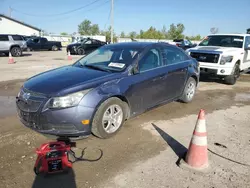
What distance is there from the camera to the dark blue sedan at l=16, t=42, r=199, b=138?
3383 mm

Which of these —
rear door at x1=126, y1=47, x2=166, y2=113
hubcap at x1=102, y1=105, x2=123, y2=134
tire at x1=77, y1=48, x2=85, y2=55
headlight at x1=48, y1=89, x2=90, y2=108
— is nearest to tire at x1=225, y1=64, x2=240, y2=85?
rear door at x1=126, y1=47, x2=166, y2=113

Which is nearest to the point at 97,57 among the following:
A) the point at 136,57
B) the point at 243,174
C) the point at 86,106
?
the point at 136,57

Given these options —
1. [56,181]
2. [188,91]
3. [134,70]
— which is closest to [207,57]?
[188,91]

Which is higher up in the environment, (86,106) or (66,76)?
(66,76)

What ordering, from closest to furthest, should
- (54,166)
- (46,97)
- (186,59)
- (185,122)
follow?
(54,166), (46,97), (185,122), (186,59)

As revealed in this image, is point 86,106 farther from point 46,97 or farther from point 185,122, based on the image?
point 185,122

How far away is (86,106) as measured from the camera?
3428 millimetres

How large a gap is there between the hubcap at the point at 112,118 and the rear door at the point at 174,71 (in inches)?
53.8

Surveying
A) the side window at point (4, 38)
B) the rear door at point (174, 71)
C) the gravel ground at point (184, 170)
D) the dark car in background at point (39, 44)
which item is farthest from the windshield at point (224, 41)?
the dark car in background at point (39, 44)

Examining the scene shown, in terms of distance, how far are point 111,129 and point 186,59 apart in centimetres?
287

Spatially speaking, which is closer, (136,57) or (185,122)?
Answer: (136,57)

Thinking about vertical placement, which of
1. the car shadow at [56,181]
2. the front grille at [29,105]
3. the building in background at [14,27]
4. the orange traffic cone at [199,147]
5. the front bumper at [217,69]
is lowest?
the car shadow at [56,181]

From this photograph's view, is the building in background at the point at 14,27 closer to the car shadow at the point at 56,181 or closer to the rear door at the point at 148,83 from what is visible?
the rear door at the point at 148,83

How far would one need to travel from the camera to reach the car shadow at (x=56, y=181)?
2.72m
